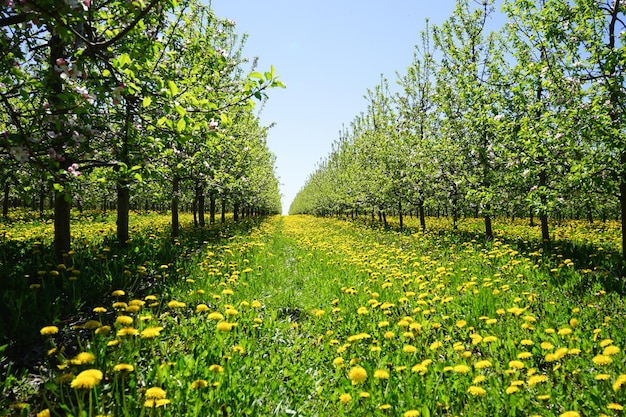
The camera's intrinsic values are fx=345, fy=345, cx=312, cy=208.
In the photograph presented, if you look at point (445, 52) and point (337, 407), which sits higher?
point (445, 52)

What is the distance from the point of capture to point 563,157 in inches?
363

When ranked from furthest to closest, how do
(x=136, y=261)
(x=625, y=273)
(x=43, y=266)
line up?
(x=136, y=261), (x=625, y=273), (x=43, y=266)

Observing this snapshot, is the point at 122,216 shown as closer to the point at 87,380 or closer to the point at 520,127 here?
the point at 87,380

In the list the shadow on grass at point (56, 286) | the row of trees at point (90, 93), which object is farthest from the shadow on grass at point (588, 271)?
the shadow on grass at point (56, 286)

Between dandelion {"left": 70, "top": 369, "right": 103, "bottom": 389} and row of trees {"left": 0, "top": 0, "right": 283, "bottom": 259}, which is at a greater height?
row of trees {"left": 0, "top": 0, "right": 283, "bottom": 259}

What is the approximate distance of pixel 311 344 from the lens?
15.8 ft

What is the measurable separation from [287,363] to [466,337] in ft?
8.11

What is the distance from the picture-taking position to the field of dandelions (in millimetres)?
3082

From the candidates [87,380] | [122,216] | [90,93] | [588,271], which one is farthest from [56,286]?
[588,271]

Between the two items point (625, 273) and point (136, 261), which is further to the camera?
point (136, 261)

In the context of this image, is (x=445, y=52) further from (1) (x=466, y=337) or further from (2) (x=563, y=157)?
(1) (x=466, y=337)

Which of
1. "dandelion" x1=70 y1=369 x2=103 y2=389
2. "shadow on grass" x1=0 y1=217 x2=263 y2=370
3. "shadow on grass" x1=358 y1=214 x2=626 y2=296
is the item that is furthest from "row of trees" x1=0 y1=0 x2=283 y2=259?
"shadow on grass" x1=358 y1=214 x2=626 y2=296

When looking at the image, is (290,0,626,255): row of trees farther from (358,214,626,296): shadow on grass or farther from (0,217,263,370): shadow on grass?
(0,217,263,370): shadow on grass

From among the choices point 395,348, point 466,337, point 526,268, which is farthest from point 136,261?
point 526,268
